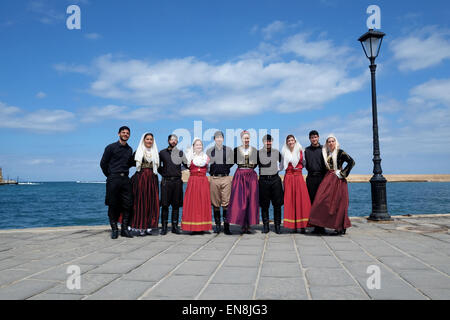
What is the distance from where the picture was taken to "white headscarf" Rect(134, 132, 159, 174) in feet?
20.1

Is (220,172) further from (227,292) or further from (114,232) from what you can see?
(227,292)

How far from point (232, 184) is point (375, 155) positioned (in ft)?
12.9

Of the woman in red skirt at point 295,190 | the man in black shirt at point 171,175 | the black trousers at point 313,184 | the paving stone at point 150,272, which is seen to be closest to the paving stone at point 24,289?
the paving stone at point 150,272

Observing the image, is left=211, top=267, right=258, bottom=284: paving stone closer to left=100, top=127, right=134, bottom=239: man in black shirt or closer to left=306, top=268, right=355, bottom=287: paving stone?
left=306, top=268, right=355, bottom=287: paving stone

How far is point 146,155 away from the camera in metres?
6.18

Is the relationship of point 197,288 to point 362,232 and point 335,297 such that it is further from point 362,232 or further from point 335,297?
point 362,232

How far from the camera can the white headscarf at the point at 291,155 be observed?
638cm

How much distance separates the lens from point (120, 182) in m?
6.02

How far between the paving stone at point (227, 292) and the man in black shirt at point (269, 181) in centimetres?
335

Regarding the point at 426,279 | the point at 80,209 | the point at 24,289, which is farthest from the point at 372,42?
the point at 80,209

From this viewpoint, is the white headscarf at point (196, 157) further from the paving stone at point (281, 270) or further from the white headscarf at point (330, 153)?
the paving stone at point (281, 270)

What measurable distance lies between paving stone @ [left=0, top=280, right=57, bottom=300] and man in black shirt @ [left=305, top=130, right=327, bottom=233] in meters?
4.64

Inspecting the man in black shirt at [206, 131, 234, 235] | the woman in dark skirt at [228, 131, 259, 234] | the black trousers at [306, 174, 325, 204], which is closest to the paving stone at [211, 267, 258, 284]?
the woman in dark skirt at [228, 131, 259, 234]
